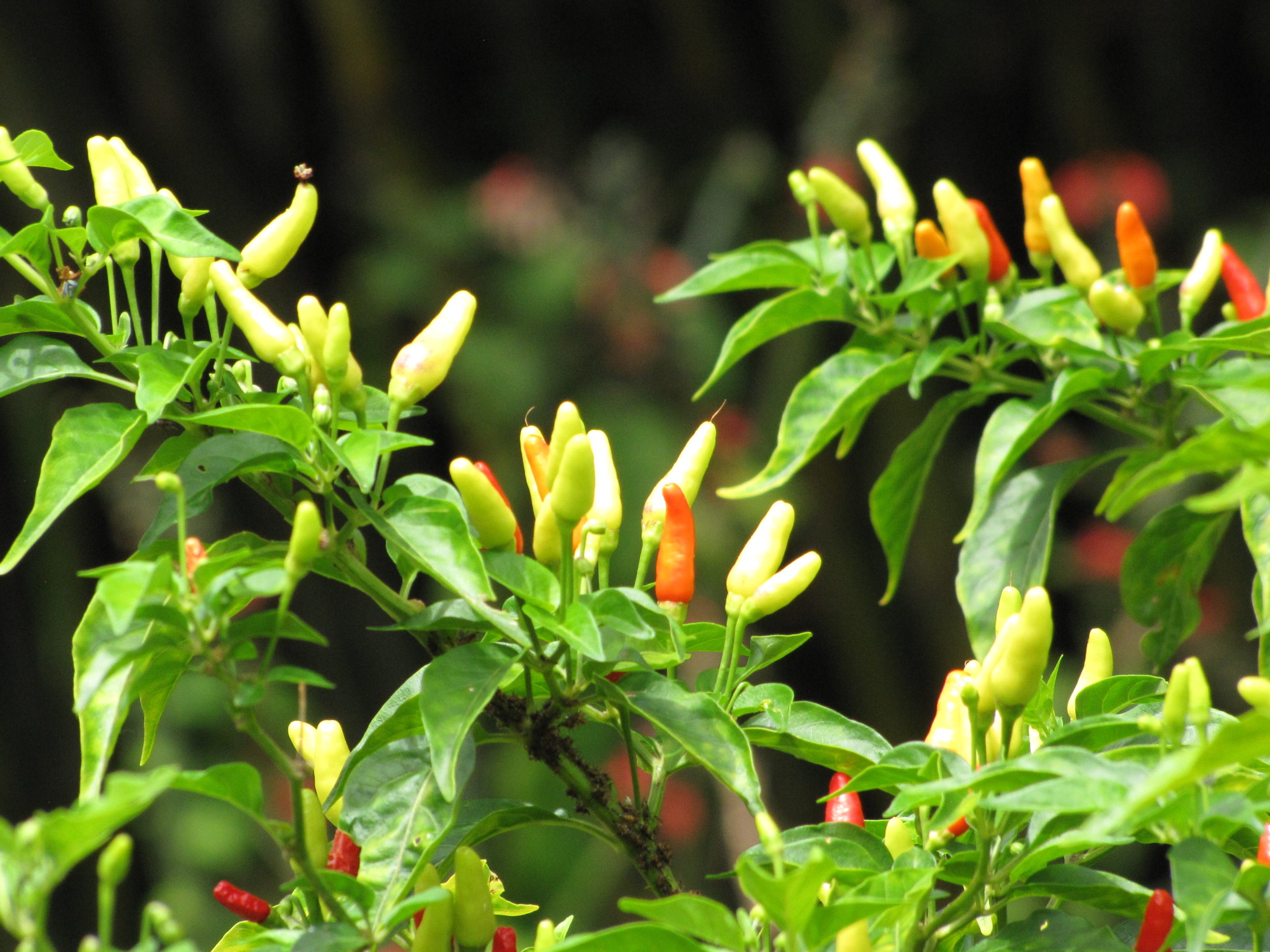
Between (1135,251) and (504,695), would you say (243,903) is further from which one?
(1135,251)

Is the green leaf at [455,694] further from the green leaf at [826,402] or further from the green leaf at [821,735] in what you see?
the green leaf at [826,402]

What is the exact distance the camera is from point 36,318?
572mm

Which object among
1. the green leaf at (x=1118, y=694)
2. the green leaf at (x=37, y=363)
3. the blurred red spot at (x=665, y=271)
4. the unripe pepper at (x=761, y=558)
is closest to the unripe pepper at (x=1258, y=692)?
the green leaf at (x=1118, y=694)

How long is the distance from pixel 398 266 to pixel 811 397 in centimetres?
212

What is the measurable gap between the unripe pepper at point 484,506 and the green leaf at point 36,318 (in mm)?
176

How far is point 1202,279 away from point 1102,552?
1797 mm

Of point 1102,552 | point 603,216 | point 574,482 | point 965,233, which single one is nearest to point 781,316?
point 965,233

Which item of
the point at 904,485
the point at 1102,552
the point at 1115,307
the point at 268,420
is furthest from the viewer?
the point at 1102,552

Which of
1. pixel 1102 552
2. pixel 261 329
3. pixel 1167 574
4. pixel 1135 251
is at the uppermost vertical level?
pixel 261 329

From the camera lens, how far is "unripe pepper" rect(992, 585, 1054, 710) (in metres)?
0.51

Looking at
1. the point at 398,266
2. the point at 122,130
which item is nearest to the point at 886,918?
the point at 398,266

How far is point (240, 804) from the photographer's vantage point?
473mm

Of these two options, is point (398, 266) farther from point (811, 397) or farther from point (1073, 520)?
point (811, 397)

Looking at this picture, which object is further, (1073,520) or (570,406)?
(1073,520)
